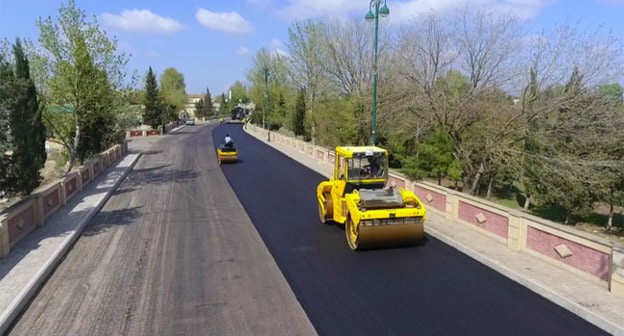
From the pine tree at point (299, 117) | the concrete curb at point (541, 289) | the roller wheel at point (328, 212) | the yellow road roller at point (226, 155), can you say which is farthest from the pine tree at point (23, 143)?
the pine tree at point (299, 117)

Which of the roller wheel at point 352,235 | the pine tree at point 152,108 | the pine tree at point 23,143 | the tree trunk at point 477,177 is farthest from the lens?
the pine tree at point 152,108

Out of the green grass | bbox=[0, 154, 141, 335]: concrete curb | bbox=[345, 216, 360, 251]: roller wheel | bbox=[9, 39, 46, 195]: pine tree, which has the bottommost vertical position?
the green grass

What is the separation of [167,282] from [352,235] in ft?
13.9

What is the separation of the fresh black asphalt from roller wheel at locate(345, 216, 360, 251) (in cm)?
17

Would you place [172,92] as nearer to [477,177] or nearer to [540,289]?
[477,177]

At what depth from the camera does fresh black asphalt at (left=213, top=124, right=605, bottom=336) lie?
7180 mm

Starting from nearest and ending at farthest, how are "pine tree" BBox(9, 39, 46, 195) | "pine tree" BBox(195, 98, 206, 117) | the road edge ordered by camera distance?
the road edge < "pine tree" BBox(9, 39, 46, 195) < "pine tree" BBox(195, 98, 206, 117)

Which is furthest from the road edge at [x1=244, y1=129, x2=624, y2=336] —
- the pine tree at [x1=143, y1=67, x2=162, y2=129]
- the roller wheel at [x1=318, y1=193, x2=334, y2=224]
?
the pine tree at [x1=143, y1=67, x2=162, y2=129]

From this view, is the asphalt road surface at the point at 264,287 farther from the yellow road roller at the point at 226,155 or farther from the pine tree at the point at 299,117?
the pine tree at the point at 299,117

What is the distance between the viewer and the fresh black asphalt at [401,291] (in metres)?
7.18

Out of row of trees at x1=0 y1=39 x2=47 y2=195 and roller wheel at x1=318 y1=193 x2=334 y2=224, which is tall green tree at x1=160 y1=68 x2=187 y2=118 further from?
roller wheel at x1=318 y1=193 x2=334 y2=224

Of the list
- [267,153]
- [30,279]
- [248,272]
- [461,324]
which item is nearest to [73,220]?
[30,279]

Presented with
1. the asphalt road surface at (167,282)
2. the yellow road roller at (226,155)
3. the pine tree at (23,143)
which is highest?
the pine tree at (23,143)

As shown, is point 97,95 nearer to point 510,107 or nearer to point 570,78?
point 510,107
